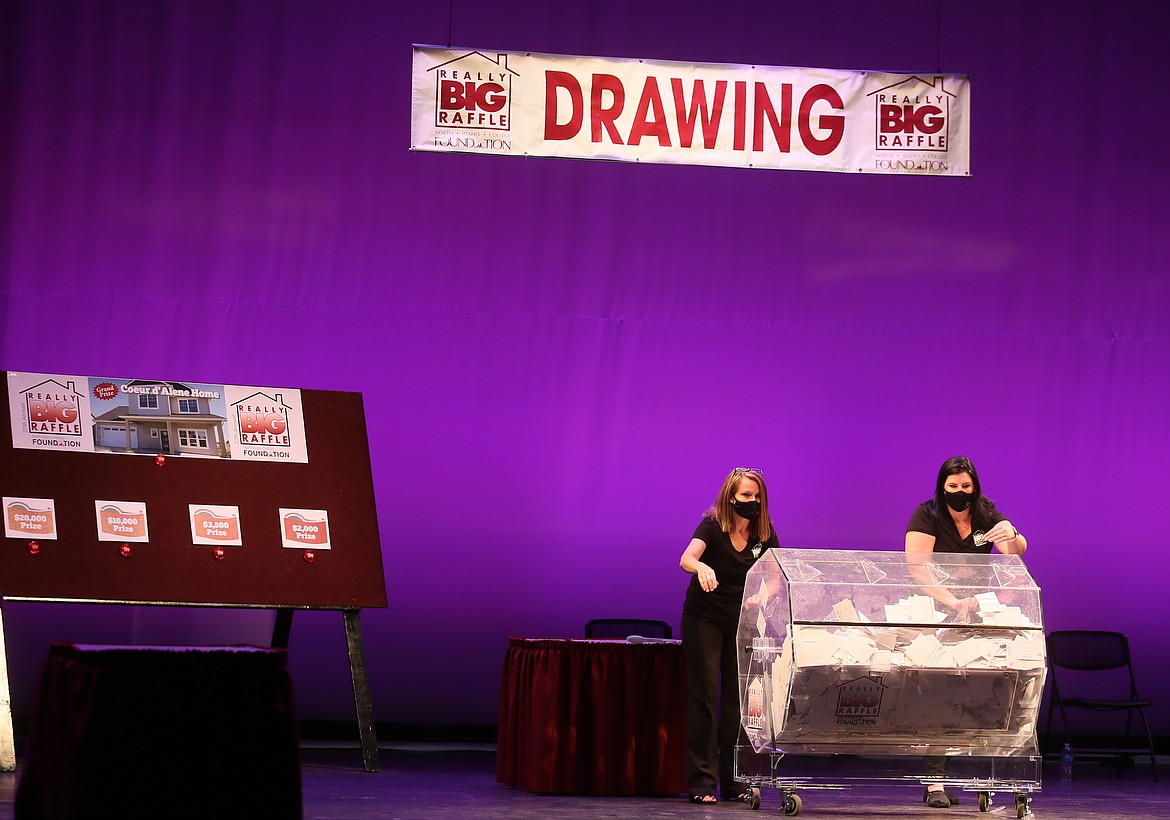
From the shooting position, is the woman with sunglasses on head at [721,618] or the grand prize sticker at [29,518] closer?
the woman with sunglasses on head at [721,618]

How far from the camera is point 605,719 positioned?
595cm

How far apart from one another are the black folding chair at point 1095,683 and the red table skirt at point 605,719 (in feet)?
8.92

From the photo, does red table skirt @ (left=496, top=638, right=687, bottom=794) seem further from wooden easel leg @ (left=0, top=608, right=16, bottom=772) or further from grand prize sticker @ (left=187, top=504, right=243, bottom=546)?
wooden easel leg @ (left=0, top=608, right=16, bottom=772)

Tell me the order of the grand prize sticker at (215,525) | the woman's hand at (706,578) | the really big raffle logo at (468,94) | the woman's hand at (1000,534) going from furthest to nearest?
1. the really big raffle logo at (468,94)
2. the grand prize sticker at (215,525)
3. the woman's hand at (1000,534)
4. the woman's hand at (706,578)

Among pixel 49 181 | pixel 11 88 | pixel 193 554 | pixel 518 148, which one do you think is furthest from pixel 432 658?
pixel 11 88

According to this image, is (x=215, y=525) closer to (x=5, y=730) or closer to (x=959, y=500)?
(x=5, y=730)

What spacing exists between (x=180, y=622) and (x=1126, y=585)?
569cm

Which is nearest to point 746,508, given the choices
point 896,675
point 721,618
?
point 721,618

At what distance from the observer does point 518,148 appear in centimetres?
711

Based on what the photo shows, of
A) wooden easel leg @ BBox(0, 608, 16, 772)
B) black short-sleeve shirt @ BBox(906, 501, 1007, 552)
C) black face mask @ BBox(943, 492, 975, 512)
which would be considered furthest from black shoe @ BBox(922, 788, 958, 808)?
wooden easel leg @ BBox(0, 608, 16, 772)

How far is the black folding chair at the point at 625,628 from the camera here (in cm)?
751

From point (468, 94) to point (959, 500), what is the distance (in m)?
3.31

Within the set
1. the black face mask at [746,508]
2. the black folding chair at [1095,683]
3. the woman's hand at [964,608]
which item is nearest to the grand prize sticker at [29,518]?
the black face mask at [746,508]

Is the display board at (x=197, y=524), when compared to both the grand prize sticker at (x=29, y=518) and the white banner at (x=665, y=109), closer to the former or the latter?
the grand prize sticker at (x=29, y=518)
